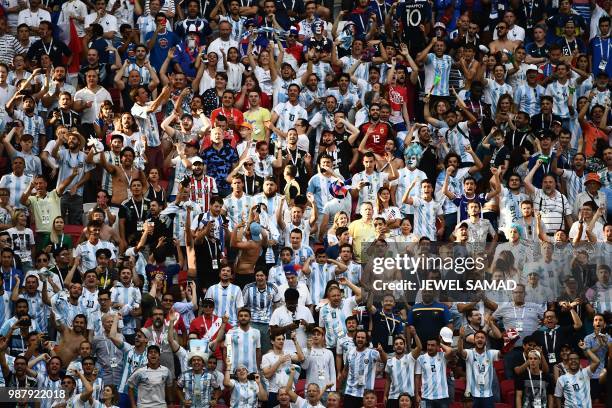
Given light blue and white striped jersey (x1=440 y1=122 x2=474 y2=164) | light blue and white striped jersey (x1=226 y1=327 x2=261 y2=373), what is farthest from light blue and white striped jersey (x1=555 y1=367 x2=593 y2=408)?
light blue and white striped jersey (x1=440 y1=122 x2=474 y2=164)

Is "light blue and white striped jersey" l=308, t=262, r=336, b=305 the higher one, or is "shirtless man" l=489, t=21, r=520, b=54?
"shirtless man" l=489, t=21, r=520, b=54

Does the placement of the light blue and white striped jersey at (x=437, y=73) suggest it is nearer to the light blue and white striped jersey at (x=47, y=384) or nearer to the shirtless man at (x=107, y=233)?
the shirtless man at (x=107, y=233)

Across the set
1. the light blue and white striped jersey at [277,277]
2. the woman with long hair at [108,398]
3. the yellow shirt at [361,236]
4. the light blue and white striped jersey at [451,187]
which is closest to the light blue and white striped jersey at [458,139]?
the light blue and white striped jersey at [451,187]

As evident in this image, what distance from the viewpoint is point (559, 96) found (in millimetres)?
27016

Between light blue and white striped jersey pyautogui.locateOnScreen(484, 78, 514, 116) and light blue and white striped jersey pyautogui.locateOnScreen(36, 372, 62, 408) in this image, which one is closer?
light blue and white striped jersey pyautogui.locateOnScreen(36, 372, 62, 408)

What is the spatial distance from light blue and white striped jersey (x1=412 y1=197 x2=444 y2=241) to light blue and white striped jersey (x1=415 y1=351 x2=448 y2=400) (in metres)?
2.80

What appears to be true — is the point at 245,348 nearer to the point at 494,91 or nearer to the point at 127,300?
the point at 127,300

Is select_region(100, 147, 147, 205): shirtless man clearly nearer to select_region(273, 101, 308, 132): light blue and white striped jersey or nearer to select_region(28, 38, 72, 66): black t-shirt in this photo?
select_region(273, 101, 308, 132): light blue and white striped jersey

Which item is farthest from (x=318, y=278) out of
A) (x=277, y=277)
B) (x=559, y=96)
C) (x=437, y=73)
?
(x=559, y=96)

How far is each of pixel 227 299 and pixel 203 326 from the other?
1.90 ft

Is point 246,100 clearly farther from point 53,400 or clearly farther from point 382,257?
point 53,400

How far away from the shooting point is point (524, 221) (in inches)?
950

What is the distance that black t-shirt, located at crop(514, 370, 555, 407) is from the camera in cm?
2184

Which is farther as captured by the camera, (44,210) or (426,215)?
(426,215)
